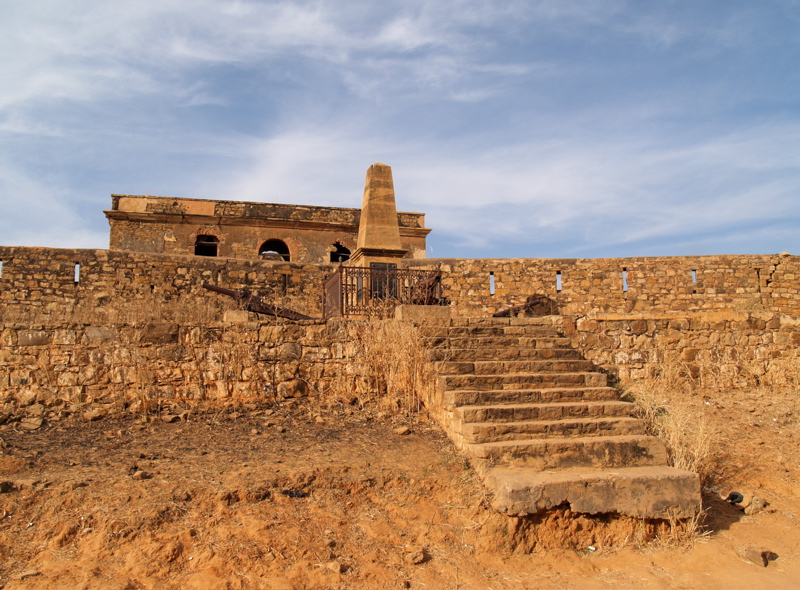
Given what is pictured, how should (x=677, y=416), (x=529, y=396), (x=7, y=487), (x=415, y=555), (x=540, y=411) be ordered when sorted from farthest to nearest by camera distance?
(x=677, y=416), (x=529, y=396), (x=540, y=411), (x=7, y=487), (x=415, y=555)

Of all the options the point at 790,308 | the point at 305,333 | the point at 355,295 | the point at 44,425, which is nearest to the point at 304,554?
the point at 305,333

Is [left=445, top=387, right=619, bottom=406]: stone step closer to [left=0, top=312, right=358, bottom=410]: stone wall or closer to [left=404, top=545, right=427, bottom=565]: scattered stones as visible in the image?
[left=404, top=545, right=427, bottom=565]: scattered stones

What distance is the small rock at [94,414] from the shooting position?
20.1ft

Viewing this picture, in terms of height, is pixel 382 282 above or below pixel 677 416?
above

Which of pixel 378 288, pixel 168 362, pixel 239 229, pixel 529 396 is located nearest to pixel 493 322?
pixel 529 396

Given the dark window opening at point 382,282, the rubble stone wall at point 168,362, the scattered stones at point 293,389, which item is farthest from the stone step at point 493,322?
the scattered stones at point 293,389

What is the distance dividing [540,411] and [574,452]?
1.85 feet

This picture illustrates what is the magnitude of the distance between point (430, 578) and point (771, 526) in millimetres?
3189

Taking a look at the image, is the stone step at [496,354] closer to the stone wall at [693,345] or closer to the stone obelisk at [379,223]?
the stone wall at [693,345]

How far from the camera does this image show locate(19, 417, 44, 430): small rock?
592cm

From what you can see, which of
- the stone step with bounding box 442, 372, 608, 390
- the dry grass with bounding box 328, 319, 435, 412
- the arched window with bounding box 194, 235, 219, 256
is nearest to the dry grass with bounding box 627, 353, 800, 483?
the stone step with bounding box 442, 372, 608, 390

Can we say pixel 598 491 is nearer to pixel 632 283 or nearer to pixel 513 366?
pixel 513 366

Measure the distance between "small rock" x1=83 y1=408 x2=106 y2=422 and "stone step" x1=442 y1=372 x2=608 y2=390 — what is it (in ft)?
12.3

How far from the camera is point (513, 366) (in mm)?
6188
